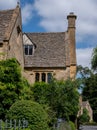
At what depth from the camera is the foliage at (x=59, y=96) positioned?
1364 inches

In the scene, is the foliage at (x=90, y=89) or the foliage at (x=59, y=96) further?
the foliage at (x=90, y=89)

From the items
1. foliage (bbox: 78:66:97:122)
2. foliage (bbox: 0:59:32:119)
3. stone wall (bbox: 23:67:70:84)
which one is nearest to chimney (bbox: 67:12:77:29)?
stone wall (bbox: 23:67:70:84)

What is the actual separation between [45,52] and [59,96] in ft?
36.0

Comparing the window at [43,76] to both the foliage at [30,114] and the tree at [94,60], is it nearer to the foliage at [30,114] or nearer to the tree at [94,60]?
the tree at [94,60]

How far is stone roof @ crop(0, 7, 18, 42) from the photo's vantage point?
1321 inches

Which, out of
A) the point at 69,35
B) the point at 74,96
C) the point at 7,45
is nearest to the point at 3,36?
the point at 7,45

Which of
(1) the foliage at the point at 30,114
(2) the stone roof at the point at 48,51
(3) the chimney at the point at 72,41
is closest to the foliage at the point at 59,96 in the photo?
(2) the stone roof at the point at 48,51

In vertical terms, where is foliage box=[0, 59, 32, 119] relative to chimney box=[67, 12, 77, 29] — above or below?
below

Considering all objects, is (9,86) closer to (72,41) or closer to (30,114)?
(30,114)

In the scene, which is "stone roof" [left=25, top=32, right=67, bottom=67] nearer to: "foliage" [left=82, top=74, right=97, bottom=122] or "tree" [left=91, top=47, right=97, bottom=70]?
"tree" [left=91, top=47, right=97, bottom=70]

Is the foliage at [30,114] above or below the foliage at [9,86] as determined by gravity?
below

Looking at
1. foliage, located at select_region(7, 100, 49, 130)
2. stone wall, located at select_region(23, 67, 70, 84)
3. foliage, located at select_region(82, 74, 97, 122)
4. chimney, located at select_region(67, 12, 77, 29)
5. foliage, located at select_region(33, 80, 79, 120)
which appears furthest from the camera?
foliage, located at select_region(82, 74, 97, 122)

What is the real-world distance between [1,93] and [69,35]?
820 inches

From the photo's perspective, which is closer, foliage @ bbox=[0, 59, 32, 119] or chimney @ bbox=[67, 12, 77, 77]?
foliage @ bbox=[0, 59, 32, 119]
